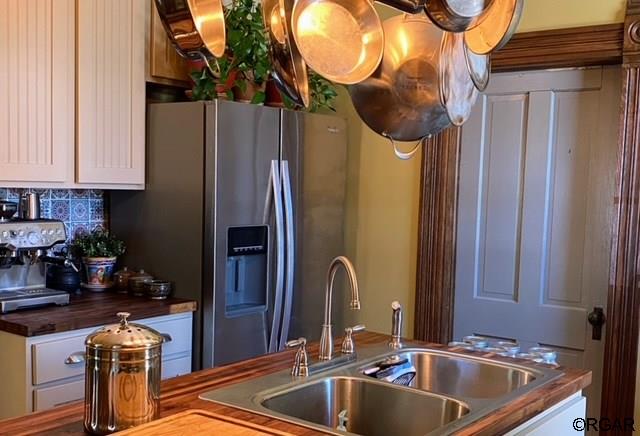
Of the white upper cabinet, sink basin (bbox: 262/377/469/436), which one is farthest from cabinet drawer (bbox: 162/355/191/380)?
sink basin (bbox: 262/377/469/436)

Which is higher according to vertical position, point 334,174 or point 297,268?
point 334,174

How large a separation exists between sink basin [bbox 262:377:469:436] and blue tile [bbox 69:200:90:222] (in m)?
1.82

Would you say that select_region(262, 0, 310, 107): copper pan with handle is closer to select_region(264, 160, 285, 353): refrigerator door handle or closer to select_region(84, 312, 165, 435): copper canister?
select_region(84, 312, 165, 435): copper canister

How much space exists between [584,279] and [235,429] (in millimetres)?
2207

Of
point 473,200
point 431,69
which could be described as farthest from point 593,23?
point 431,69

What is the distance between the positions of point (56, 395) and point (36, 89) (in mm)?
1169

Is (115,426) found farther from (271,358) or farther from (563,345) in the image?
(563,345)

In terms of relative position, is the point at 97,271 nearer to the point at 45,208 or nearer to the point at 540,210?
the point at 45,208

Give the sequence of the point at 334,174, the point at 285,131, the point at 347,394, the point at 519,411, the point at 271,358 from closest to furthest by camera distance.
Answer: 1. the point at 519,411
2. the point at 347,394
3. the point at 271,358
4. the point at 285,131
5. the point at 334,174

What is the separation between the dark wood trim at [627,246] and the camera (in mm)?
2955

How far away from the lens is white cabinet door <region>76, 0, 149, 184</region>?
2.93 m

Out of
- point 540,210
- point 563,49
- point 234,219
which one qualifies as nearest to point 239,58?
Result: point 234,219

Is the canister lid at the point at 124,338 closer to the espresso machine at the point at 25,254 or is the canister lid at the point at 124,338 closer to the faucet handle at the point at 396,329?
the faucet handle at the point at 396,329

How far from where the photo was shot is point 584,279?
3.20 meters
